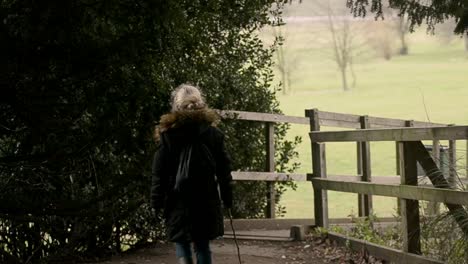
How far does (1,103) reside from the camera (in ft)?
21.6

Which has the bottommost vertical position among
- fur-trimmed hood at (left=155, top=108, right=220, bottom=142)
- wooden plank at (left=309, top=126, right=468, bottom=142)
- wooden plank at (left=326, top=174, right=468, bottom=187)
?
wooden plank at (left=326, top=174, right=468, bottom=187)

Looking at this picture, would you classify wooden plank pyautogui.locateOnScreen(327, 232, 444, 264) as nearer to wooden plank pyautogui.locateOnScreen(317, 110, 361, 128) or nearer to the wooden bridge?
the wooden bridge

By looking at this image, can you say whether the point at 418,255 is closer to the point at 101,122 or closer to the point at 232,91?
the point at 101,122

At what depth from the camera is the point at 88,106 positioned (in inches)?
282

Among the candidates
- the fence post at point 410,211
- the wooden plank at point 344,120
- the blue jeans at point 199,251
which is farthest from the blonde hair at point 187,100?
the wooden plank at point 344,120

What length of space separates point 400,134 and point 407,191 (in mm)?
517

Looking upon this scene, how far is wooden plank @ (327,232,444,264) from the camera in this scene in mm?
7137

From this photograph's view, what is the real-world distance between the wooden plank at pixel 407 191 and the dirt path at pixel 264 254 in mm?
702

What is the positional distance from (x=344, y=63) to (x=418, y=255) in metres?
31.4

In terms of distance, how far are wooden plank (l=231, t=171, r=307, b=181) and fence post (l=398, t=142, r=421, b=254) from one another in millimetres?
4103

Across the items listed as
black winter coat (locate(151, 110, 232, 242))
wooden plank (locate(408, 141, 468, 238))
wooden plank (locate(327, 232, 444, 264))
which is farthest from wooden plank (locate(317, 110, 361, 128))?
black winter coat (locate(151, 110, 232, 242))

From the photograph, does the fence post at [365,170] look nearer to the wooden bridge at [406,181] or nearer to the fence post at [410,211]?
the wooden bridge at [406,181]

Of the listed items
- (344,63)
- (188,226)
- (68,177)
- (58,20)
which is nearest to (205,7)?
(68,177)

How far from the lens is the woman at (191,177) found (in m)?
6.00
